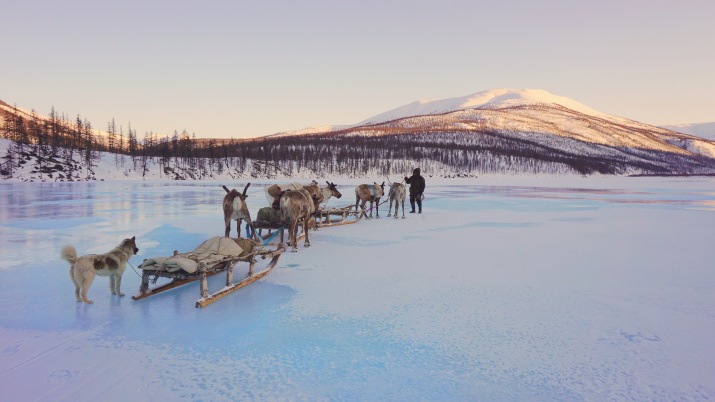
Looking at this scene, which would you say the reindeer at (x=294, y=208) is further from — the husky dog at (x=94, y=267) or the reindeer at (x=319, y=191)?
the husky dog at (x=94, y=267)

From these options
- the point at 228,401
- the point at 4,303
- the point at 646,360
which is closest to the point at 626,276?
the point at 646,360

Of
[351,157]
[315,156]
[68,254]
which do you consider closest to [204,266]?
[68,254]

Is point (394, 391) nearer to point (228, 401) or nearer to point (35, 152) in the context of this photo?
point (228, 401)

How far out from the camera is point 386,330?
4469 millimetres

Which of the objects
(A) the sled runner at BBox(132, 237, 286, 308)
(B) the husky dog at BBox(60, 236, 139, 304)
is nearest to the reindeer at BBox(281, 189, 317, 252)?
(A) the sled runner at BBox(132, 237, 286, 308)

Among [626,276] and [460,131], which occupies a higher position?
[460,131]

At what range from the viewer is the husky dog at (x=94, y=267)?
16.5 ft

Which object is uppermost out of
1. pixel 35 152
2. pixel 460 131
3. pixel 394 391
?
pixel 460 131

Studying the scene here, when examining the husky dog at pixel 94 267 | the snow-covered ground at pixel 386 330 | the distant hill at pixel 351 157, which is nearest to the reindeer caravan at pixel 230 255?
the snow-covered ground at pixel 386 330

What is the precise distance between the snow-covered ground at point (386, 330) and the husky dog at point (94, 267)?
24 cm

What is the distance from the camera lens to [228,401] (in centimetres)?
308

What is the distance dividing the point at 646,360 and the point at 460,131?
194m

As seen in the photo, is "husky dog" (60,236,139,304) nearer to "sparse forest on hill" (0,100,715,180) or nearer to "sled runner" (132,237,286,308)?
"sled runner" (132,237,286,308)

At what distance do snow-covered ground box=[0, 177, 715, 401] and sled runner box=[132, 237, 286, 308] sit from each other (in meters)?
0.15
